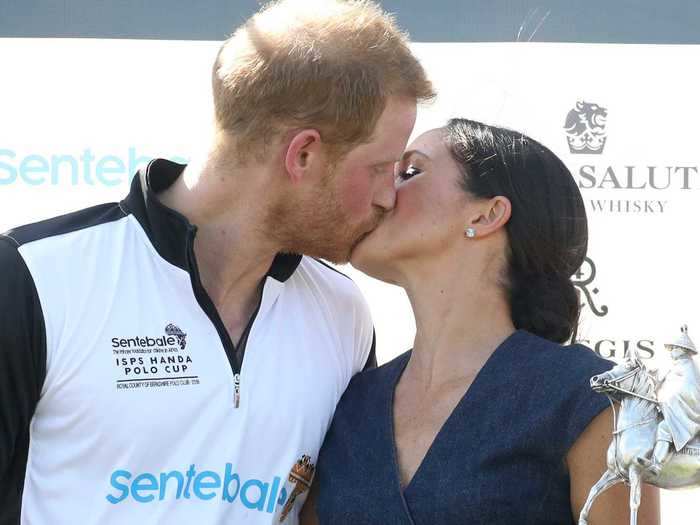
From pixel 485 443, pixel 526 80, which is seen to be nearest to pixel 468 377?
pixel 485 443

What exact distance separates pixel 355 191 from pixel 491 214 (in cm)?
28

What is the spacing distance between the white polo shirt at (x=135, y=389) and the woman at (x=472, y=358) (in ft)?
0.50

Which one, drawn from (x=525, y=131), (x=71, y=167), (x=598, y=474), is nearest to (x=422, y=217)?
(x=598, y=474)

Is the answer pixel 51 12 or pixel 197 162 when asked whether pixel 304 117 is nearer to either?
pixel 197 162

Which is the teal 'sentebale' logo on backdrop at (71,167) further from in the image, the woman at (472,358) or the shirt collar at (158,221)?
the woman at (472,358)

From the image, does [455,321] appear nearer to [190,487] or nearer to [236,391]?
[236,391]

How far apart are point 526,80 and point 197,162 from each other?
4.42 ft

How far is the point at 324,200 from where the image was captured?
2174mm

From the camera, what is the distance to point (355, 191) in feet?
7.13

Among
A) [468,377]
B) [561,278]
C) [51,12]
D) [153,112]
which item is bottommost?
[468,377]

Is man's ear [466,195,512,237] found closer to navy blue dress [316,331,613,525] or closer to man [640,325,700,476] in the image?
Answer: navy blue dress [316,331,613,525]

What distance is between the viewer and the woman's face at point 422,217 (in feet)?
7.13

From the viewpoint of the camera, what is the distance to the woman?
75.2 inches

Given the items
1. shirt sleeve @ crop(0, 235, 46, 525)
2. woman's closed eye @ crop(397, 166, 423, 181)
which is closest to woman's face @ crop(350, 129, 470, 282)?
woman's closed eye @ crop(397, 166, 423, 181)
